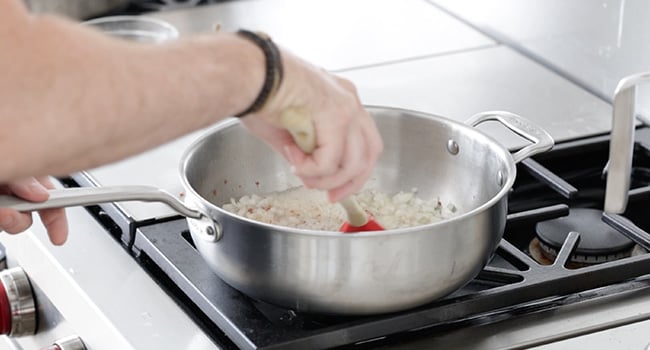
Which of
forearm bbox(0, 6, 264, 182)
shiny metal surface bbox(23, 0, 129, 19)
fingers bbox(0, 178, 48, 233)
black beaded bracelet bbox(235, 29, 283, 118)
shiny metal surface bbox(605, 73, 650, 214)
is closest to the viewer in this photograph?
forearm bbox(0, 6, 264, 182)

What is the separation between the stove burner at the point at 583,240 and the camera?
48.0 inches

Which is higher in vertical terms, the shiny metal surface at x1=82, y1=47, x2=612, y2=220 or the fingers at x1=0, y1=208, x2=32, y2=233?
the fingers at x1=0, y1=208, x2=32, y2=233

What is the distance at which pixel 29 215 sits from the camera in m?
1.12

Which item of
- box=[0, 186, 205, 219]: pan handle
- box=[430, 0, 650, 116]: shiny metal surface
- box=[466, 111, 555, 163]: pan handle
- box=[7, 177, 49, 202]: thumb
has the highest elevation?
box=[7, 177, 49, 202]: thumb

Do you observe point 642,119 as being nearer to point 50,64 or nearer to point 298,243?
point 298,243

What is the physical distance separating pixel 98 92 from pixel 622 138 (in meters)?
0.57

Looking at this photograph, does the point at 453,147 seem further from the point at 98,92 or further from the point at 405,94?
the point at 98,92

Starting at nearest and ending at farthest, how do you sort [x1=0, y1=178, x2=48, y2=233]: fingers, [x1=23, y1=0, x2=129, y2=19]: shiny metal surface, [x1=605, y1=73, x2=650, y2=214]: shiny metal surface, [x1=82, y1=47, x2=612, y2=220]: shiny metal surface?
[x1=0, y1=178, x2=48, y2=233]: fingers < [x1=605, y1=73, x2=650, y2=214]: shiny metal surface < [x1=82, y1=47, x2=612, y2=220]: shiny metal surface < [x1=23, y1=0, x2=129, y2=19]: shiny metal surface

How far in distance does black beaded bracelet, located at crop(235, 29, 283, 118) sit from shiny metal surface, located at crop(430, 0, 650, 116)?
689mm

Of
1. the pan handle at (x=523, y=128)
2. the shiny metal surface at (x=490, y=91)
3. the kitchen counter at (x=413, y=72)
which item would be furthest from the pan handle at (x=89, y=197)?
the shiny metal surface at (x=490, y=91)

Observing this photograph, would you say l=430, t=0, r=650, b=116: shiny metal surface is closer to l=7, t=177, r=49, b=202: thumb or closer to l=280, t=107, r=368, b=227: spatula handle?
l=280, t=107, r=368, b=227: spatula handle

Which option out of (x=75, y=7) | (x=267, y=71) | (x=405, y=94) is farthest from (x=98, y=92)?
(x=75, y=7)

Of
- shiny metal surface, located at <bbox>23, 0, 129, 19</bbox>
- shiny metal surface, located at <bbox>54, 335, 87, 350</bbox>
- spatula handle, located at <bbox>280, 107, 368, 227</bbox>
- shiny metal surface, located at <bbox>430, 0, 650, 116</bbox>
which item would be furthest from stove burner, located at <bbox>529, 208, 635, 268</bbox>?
shiny metal surface, located at <bbox>23, 0, 129, 19</bbox>

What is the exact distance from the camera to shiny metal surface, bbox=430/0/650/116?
1.48m
